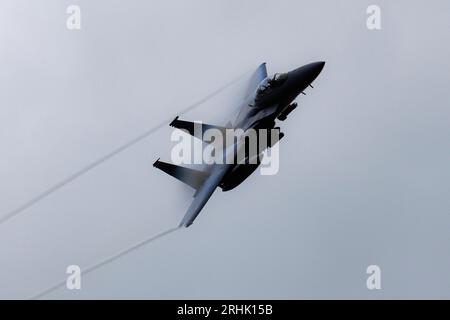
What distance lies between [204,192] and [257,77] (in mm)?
10607

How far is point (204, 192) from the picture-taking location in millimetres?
35969

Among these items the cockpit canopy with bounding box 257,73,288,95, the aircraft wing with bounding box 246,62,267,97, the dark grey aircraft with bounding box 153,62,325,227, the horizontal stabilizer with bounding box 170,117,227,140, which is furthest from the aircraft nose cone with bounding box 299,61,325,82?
the aircraft wing with bounding box 246,62,267,97

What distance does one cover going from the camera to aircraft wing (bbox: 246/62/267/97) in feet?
136

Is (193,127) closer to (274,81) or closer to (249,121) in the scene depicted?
(249,121)

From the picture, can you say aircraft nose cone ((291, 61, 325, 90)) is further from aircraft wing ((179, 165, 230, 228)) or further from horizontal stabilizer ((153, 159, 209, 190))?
horizontal stabilizer ((153, 159, 209, 190))

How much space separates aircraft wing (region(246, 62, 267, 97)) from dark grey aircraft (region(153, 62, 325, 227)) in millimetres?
4353

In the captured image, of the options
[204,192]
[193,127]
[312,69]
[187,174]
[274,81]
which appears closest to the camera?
[312,69]

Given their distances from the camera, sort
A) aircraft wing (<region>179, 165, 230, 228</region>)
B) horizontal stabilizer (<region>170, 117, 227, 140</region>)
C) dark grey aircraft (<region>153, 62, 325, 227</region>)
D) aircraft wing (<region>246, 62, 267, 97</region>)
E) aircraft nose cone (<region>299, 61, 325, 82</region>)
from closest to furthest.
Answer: aircraft nose cone (<region>299, 61, 325, 82</region>)
dark grey aircraft (<region>153, 62, 325, 227</region>)
aircraft wing (<region>179, 165, 230, 228</region>)
horizontal stabilizer (<region>170, 117, 227, 140</region>)
aircraft wing (<region>246, 62, 267, 97</region>)

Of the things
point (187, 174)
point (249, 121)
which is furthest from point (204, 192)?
point (249, 121)

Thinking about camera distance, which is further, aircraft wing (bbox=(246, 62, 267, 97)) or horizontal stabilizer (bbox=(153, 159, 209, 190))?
aircraft wing (bbox=(246, 62, 267, 97))

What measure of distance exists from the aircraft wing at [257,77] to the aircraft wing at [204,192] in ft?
24.3

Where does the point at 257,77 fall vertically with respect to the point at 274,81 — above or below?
above
